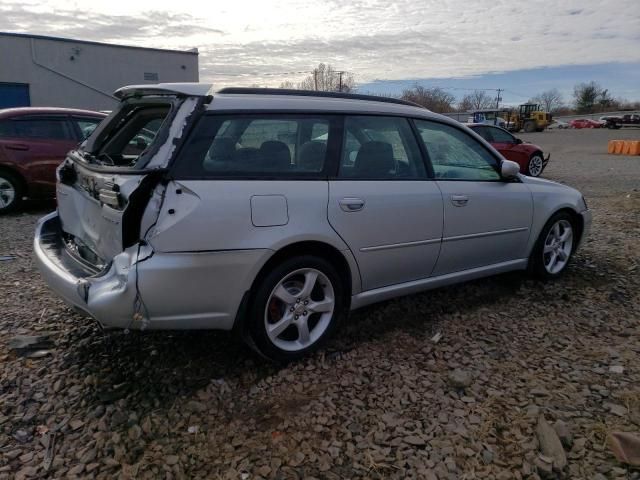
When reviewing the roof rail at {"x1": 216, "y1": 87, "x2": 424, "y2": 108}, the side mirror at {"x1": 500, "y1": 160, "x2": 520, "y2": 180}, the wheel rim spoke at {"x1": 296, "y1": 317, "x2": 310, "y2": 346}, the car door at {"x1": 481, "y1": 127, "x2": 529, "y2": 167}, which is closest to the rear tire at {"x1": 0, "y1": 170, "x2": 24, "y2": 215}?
the roof rail at {"x1": 216, "y1": 87, "x2": 424, "y2": 108}

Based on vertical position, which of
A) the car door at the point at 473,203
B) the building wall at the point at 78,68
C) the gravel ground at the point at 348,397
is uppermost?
the building wall at the point at 78,68

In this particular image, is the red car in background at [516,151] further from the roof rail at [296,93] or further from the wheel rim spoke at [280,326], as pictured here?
the wheel rim spoke at [280,326]

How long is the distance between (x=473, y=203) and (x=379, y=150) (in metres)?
0.94

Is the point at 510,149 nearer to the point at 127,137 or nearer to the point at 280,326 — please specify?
the point at 127,137

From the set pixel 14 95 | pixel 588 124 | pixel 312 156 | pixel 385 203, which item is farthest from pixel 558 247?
pixel 588 124

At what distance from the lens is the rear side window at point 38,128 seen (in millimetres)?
7609

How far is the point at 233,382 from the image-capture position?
3.06 meters

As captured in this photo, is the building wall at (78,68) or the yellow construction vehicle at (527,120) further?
the yellow construction vehicle at (527,120)

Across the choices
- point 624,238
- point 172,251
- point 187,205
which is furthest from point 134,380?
point 624,238

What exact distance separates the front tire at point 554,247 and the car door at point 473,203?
25cm

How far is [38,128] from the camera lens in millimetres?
7801

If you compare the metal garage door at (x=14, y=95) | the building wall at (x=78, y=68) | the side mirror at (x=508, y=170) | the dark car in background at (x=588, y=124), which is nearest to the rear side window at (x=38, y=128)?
the side mirror at (x=508, y=170)

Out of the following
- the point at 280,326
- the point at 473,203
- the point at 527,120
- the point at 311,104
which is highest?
the point at 311,104

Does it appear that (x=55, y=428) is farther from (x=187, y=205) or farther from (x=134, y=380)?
(x=187, y=205)
